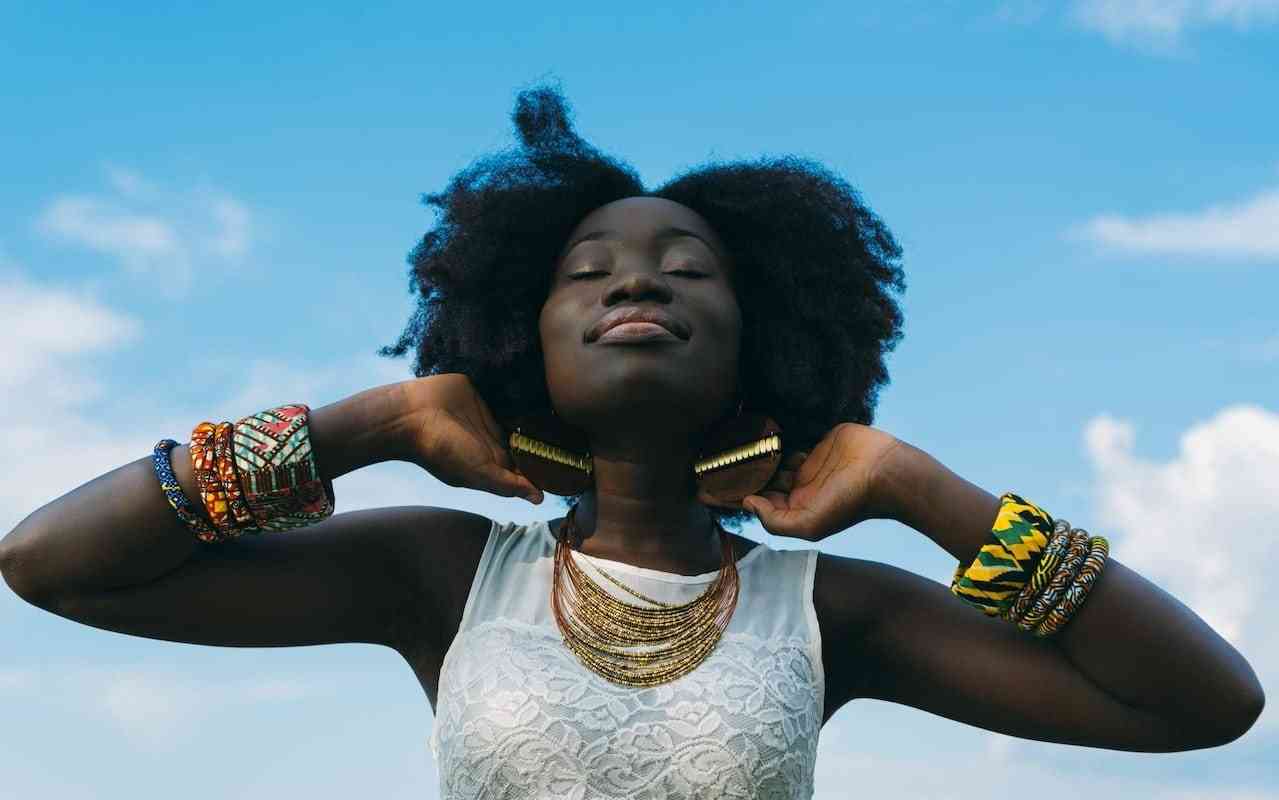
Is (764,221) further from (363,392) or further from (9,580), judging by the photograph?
(9,580)

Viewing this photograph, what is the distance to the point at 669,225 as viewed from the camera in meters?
5.84

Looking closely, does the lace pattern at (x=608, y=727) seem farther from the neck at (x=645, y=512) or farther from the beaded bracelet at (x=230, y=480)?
the beaded bracelet at (x=230, y=480)

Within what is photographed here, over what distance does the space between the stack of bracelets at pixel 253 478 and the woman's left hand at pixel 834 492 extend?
132 cm

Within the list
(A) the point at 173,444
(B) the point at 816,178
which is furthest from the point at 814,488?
(A) the point at 173,444

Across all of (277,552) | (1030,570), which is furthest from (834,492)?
(277,552)

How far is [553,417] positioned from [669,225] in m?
0.69

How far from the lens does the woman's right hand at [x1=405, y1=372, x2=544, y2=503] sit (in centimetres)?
550

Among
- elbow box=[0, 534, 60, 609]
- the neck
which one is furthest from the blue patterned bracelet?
the neck

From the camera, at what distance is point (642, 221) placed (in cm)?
584

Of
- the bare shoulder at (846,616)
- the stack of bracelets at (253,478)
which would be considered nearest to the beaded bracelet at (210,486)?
the stack of bracelets at (253,478)

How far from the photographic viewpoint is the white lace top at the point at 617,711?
17.2 ft

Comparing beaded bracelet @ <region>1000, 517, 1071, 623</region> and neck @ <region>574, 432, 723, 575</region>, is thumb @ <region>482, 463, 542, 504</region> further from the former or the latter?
beaded bracelet @ <region>1000, 517, 1071, 623</region>

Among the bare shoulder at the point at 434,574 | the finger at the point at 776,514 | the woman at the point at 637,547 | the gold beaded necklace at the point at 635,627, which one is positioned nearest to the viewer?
the woman at the point at 637,547

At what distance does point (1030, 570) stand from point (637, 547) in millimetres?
1191
